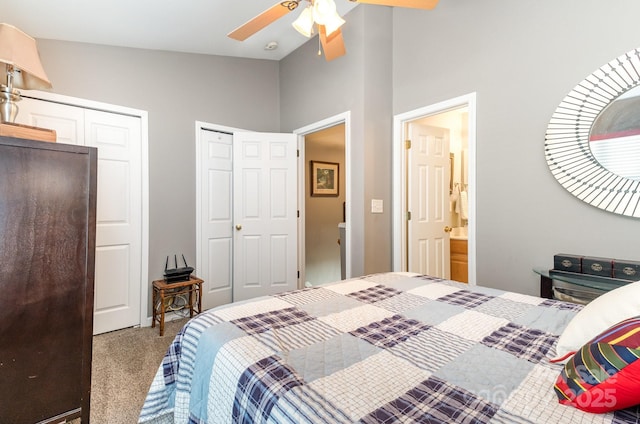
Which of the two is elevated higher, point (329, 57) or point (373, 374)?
point (329, 57)

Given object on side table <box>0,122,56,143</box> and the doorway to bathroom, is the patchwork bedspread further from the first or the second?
the doorway to bathroom

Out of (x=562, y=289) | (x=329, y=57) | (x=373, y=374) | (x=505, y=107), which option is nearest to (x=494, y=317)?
(x=373, y=374)

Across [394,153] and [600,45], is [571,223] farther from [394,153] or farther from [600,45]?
[394,153]

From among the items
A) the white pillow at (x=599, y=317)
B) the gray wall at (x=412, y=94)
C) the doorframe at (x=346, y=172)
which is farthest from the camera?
the doorframe at (x=346, y=172)

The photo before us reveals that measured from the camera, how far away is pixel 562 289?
1946mm

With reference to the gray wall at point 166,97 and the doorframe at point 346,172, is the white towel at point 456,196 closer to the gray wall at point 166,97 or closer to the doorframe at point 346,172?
the doorframe at point 346,172

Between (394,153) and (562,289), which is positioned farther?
(394,153)

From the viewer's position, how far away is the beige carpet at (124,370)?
5.65 feet

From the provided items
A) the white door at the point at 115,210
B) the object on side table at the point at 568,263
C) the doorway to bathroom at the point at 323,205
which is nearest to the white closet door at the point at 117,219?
the white door at the point at 115,210

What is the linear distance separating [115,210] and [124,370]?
4.46 ft

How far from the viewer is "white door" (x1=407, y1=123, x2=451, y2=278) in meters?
3.12

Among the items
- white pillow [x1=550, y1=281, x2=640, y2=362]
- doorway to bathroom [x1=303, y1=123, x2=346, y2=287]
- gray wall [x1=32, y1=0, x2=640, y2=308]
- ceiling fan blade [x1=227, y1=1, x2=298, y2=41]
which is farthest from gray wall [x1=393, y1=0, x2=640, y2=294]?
doorway to bathroom [x1=303, y1=123, x2=346, y2=287]

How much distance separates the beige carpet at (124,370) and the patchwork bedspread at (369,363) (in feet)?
2.32

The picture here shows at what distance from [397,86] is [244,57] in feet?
5.75
